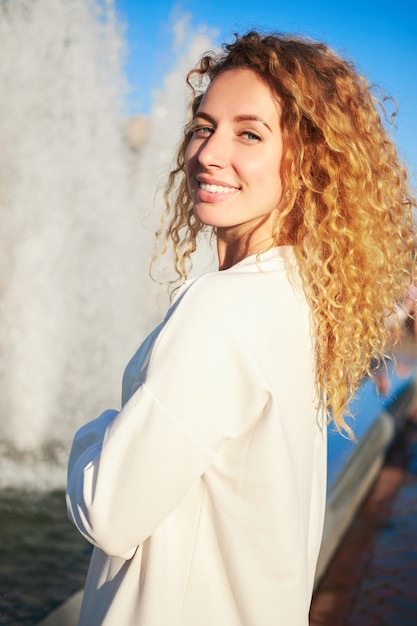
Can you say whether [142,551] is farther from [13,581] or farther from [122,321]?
[122,321]

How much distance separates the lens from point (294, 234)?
53.4 inches

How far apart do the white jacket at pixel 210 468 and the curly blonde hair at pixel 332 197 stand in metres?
0.08

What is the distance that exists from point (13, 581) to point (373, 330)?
8.03ft

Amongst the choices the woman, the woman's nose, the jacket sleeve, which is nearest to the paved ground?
the woman

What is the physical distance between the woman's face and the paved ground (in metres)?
2.46

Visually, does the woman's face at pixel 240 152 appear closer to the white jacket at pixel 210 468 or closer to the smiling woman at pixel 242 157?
the smiling woman at pixel 242 157

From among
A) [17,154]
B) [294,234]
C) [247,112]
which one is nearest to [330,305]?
[294,234]

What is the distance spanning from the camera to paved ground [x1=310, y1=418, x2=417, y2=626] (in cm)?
328

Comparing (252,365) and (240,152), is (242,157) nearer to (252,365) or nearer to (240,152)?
(240,152)

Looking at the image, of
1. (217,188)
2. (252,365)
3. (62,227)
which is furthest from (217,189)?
(62,227)

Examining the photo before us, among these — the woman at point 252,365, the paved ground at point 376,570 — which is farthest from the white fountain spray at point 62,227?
the woman at point 252,365

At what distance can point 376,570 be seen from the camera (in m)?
3.78

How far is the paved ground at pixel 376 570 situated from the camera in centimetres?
328

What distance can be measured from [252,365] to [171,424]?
155mm
